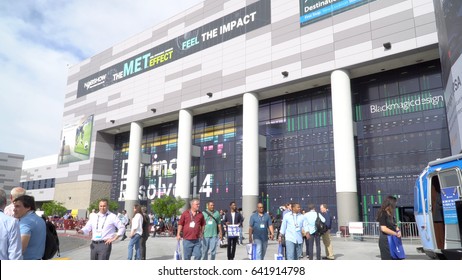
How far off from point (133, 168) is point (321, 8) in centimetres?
2265

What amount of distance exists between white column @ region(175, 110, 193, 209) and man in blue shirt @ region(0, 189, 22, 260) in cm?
2633

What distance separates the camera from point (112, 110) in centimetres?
3831

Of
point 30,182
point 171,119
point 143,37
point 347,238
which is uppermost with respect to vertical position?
point 143,37

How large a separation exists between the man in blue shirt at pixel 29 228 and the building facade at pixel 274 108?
63.4ft

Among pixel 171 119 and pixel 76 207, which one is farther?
pixel 76 207

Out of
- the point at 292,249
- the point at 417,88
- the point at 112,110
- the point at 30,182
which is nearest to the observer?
the point at 292,249

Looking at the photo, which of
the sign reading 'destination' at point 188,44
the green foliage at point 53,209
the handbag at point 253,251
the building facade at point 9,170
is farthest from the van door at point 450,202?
the building facade at point 9,170

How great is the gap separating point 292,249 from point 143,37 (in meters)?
33.8

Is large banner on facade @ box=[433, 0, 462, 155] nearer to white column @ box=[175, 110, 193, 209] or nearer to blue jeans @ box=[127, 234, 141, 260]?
blue jeans @ box=[127, 234, 141, 260]

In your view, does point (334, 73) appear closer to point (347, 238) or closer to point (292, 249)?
point (347, 238)

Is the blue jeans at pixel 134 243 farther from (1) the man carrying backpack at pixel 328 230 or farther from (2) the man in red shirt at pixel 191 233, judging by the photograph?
(1) the man carrying backpack at pixel 328 230

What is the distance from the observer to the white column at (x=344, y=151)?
21.1 metres
